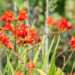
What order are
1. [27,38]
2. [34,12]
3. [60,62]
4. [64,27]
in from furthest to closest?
[34,12]
[60,62]
[64,27]
[27,38]

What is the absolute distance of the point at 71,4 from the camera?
10.7 m

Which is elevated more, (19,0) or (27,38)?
(19,0)

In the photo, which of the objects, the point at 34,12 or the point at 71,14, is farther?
the point at 71,14

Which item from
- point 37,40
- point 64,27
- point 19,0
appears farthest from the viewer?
point 19,0

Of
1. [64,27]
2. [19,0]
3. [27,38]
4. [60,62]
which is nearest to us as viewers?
[27,38]

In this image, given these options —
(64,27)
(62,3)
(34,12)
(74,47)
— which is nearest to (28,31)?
(74,47)

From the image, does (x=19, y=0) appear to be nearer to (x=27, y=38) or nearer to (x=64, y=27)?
(x=64, y=27)

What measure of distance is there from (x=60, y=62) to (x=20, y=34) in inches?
158

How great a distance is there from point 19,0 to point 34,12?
2785 millimetres

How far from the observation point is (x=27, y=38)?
5.68ft

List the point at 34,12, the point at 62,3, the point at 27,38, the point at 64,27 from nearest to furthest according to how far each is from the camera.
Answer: the point at 27,38 → the point at 64,27 → the point at 34,12 → the point at 62,3

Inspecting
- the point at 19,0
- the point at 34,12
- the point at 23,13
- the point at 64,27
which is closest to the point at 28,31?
the point at 23,13

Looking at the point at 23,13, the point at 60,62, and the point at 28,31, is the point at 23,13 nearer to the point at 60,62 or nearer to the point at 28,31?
the point at 28,31

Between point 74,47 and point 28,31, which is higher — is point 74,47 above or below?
below
